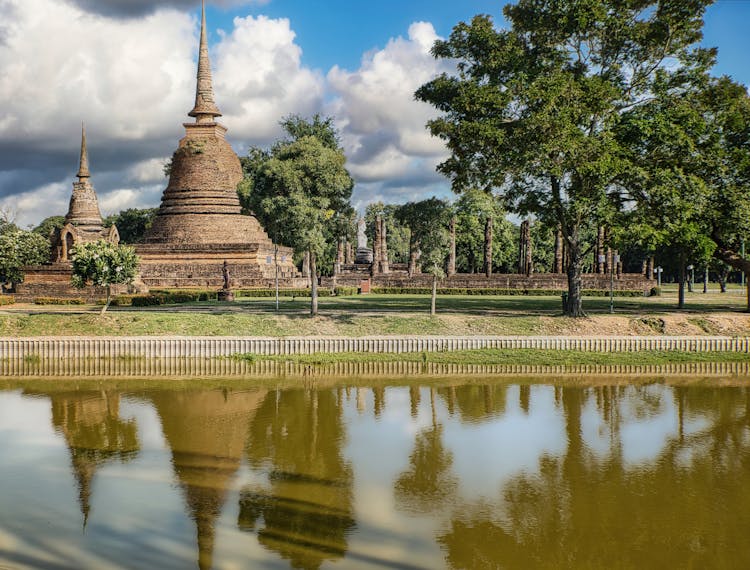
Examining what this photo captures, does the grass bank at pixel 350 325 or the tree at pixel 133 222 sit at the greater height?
the tree at pixel 133 222

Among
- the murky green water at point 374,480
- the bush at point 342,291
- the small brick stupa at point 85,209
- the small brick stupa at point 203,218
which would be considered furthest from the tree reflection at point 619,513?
the small brick stupa at point 85,209

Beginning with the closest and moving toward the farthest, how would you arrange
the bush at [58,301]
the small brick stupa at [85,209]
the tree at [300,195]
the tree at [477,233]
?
the tree at [300,195] < the bush at [58,301] < the small brick stupa at [85,209] < the tree at [477,233]

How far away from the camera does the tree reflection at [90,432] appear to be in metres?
12.1

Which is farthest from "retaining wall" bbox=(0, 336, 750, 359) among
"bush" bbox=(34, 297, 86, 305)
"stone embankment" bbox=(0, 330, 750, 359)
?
"bush" bbox=(34, 297, 86, 305)

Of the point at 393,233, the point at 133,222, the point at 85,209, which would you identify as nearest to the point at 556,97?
the point at 85,209

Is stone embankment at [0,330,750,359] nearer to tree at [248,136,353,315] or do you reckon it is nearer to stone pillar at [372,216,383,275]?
tree at [248,136,353,315]

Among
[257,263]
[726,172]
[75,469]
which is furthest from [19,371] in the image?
[257,263]

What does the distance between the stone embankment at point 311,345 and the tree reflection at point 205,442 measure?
13.9 ft

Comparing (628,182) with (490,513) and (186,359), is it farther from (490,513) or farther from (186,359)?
(490,513)

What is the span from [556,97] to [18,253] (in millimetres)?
Answer: 40063

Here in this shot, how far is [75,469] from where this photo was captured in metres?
12.3

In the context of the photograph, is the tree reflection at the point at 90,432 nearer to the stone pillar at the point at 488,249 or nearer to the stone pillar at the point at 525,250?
the stone pillar at the point at 488,249

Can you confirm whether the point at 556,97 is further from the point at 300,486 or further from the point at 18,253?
the point at 18,253

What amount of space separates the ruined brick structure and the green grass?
44.2 feet
